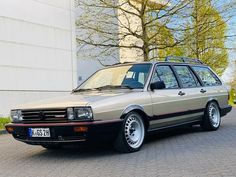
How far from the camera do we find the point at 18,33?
16.2 metres

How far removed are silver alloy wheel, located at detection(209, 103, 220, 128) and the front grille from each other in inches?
161

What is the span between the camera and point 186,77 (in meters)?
8.81

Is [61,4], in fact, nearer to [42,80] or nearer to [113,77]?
[42,80]

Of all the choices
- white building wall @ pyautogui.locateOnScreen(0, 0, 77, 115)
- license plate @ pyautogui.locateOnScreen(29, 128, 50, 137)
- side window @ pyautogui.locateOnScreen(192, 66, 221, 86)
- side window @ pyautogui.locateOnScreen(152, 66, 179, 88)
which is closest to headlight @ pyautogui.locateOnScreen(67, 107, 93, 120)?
license plate @ pyautogui.locateOnScreen(29, 128, 50, 137)

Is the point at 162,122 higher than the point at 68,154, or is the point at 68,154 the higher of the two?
the point at 162,122

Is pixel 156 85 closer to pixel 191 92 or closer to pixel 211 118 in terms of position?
pixel 191 92

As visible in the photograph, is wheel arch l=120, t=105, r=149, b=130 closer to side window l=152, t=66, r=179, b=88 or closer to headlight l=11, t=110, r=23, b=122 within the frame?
side window l=152, t=66, r=179, b=88

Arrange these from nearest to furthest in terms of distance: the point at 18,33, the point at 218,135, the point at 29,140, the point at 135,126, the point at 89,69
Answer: the point at 29,140 < the point at 135,126 < the point at 218,135 < the point at 18,33 < the point at 89,69

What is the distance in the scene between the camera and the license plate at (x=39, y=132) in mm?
6309

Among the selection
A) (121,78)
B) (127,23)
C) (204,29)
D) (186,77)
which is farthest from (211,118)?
(127,23)

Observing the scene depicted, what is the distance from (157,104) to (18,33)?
1016cm

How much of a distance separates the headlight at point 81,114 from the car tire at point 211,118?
146 inches

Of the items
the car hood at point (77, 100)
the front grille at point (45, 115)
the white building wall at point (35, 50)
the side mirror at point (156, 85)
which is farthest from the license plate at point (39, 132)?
the white building wall at point (35, 50)

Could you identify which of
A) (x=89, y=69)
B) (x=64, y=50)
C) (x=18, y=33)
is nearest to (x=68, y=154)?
Result: (x=18, y=33)
